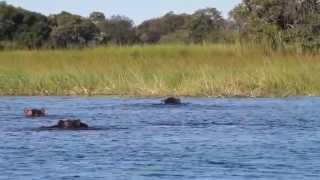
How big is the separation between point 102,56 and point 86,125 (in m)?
13.8

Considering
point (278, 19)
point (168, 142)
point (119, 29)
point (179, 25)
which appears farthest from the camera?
point (179, 25)

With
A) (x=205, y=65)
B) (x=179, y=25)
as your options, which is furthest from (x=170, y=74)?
(x=179, y=25)

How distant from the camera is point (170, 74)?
86.5 feet

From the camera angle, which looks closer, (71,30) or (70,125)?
(70,125)

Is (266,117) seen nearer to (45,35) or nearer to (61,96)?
(61,96)

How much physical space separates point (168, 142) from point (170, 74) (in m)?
11.0

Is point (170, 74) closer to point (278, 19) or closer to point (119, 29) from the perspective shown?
point (278, 19)

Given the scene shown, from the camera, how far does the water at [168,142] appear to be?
12.3 metres

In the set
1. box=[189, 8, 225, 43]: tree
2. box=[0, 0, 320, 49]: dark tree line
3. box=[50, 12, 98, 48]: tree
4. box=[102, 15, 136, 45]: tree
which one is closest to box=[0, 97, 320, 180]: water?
box=[0, 0, 320, 49]: dark tree line

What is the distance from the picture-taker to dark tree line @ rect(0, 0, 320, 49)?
36.2 meters

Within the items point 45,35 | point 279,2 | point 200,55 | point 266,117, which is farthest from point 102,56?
point 45,35

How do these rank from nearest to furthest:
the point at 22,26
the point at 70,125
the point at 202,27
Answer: the point at 70,125, the point at 22,26, the point at 202,27

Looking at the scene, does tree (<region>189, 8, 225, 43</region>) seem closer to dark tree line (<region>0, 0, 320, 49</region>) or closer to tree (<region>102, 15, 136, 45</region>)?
dark tree line (<region>0, 0, 320, 49</region>)

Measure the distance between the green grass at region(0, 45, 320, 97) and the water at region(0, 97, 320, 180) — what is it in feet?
5.78
